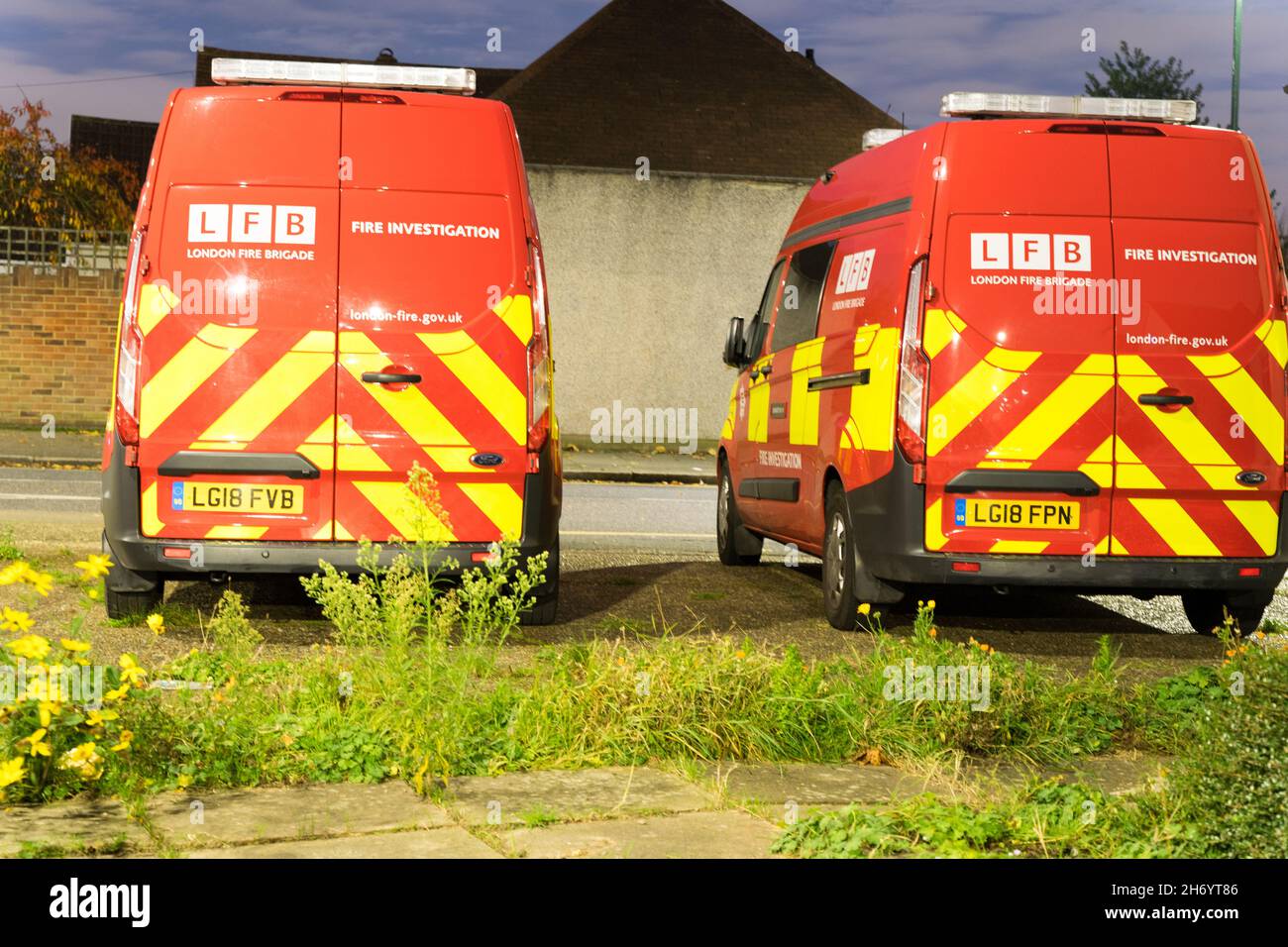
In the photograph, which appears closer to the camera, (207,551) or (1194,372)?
(207,551)

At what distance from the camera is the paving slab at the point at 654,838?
4227mm

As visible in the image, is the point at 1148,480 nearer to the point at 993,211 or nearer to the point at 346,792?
the point at 993,211

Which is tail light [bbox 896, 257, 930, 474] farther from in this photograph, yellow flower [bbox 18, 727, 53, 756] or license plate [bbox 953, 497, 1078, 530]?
yellow flower [bbox 18, 727, 53, 756]

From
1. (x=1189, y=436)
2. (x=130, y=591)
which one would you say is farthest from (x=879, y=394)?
(x=130, y=591)

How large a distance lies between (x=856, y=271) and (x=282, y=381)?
300 cm

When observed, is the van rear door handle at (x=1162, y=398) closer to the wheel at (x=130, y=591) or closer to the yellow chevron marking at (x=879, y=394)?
the yellow chevron marking at (x=879, y=394)

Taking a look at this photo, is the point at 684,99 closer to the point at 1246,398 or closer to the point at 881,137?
the point at 881,137

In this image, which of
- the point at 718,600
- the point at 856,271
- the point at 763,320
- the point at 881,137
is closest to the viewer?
the point at 856,271

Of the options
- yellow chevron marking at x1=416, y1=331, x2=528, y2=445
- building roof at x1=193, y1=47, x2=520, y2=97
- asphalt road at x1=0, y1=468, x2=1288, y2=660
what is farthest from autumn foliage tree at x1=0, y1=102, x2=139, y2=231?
yellow chevron marking at x1=416, y1=331, x2=528, y2=445

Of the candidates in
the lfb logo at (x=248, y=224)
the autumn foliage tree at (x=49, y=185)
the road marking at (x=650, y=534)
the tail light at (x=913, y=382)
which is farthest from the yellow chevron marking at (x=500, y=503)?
the autumn foliage tree at (x=49, y=185)

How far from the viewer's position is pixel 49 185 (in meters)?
36.2

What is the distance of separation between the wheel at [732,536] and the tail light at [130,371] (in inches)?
173

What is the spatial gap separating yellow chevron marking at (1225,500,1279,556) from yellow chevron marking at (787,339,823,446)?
217 cm

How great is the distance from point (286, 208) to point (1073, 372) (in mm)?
3655
